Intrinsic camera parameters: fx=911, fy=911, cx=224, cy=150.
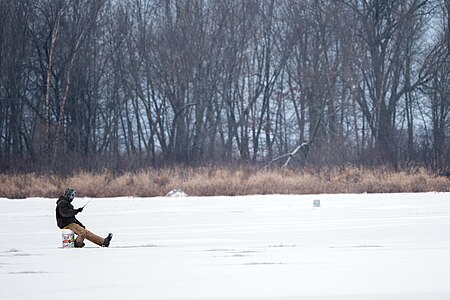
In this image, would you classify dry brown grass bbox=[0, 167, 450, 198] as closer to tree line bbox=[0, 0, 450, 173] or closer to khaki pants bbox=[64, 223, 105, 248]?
tree line bbox=[0, 0, 450, 173]

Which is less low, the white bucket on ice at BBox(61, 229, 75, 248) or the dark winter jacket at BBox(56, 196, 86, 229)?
the dark winter jacket at BBox(56, 196, 86, 229)

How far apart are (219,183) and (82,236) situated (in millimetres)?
15163

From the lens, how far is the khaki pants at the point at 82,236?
14445 mm

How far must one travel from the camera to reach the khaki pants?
14.4 metres

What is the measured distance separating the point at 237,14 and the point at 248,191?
21.4m

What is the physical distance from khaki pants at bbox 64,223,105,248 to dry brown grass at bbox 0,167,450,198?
14.5 m

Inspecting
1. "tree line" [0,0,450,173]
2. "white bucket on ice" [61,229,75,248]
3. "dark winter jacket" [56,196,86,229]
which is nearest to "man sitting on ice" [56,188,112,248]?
"dark winter jacket" [56,196,86,229]

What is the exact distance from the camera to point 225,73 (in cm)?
4953

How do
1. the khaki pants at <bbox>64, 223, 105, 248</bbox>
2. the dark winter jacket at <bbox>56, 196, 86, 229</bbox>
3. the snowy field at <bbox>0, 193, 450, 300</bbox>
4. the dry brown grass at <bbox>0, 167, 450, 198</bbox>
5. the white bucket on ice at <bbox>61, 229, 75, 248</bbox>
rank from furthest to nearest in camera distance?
the dry brown grass at <bbox>0, 167, 450, 198</bbox> → the dark winter jacket at <bbox>56, 196, 86, 229</bbox> → the khaki pants at <bbox>64, 223, 105, 248</bbox> → the white bucket on ice at <bbox>61, 229, 75, 248</bbox> → the snowy field at <bbox>0, 193, 450, 300</bbox>

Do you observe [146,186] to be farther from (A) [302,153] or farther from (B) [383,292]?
(B) [383,292]

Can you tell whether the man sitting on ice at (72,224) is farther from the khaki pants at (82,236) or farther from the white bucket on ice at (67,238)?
the white bucket on ice at (67,238)

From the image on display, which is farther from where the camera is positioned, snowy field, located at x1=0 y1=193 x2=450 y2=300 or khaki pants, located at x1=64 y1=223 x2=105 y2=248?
khaki pants, located at x1=64 y1=223 x2=105 y2=248

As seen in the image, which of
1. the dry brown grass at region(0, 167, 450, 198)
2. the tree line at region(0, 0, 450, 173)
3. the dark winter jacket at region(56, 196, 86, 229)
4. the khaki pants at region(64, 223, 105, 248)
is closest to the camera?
the khaki pants at region(64, 223, 105, 248)

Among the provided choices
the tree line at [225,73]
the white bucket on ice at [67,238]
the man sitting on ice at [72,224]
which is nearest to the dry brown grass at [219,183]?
the tree line at [225,73]
